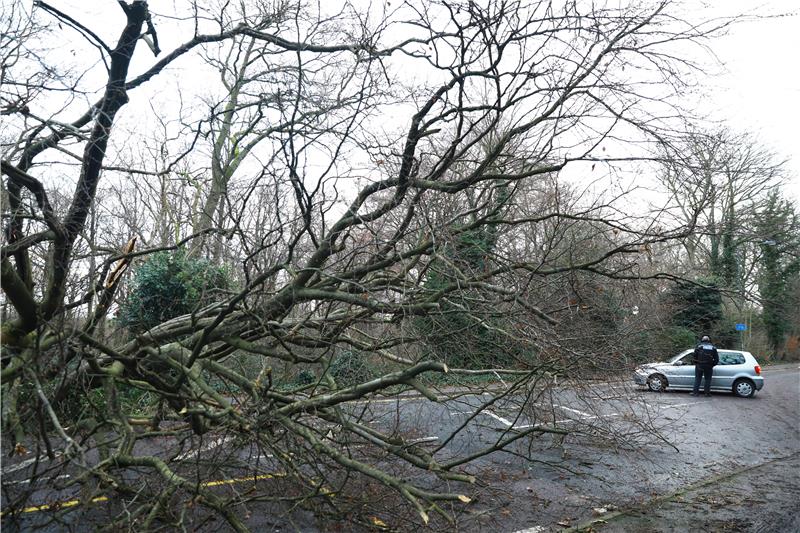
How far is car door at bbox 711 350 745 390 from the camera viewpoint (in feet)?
56.5

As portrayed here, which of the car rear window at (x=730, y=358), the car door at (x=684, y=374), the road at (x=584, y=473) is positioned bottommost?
the road at (x=584, y=473)

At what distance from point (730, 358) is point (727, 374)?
18.4 inches

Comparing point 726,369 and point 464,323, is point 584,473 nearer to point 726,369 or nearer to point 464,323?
point 464,323

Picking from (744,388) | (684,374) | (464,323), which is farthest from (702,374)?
(464,323)

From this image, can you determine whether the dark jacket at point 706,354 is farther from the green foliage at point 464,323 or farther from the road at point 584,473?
the green foliage at point 464,323

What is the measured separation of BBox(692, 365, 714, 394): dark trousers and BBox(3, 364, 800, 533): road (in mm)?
4908

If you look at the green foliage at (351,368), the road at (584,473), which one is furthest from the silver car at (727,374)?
the green foliage at (351,368)

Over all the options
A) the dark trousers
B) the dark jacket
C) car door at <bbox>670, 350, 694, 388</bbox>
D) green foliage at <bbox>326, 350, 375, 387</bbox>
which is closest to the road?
green foliage at <bbox>326, 350, 375, 387</bbox>

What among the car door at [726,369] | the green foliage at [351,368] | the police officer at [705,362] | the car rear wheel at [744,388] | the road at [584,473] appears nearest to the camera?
the road at [584,473]

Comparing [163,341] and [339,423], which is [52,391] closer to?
[163,341]

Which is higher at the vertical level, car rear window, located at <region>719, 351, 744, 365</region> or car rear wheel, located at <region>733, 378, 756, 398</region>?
car rear window, located at <region>719, 351, 744, 365</region>

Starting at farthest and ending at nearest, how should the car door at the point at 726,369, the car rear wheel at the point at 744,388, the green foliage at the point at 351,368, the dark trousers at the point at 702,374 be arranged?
the car door at the point at 726,369, the car rear wheel at the point at 744,388, the dark trousers at the point at 702,374, the green foliage at the point at 351,368

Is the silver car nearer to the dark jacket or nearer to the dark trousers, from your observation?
the dark trousers

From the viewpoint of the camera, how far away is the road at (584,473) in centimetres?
577
